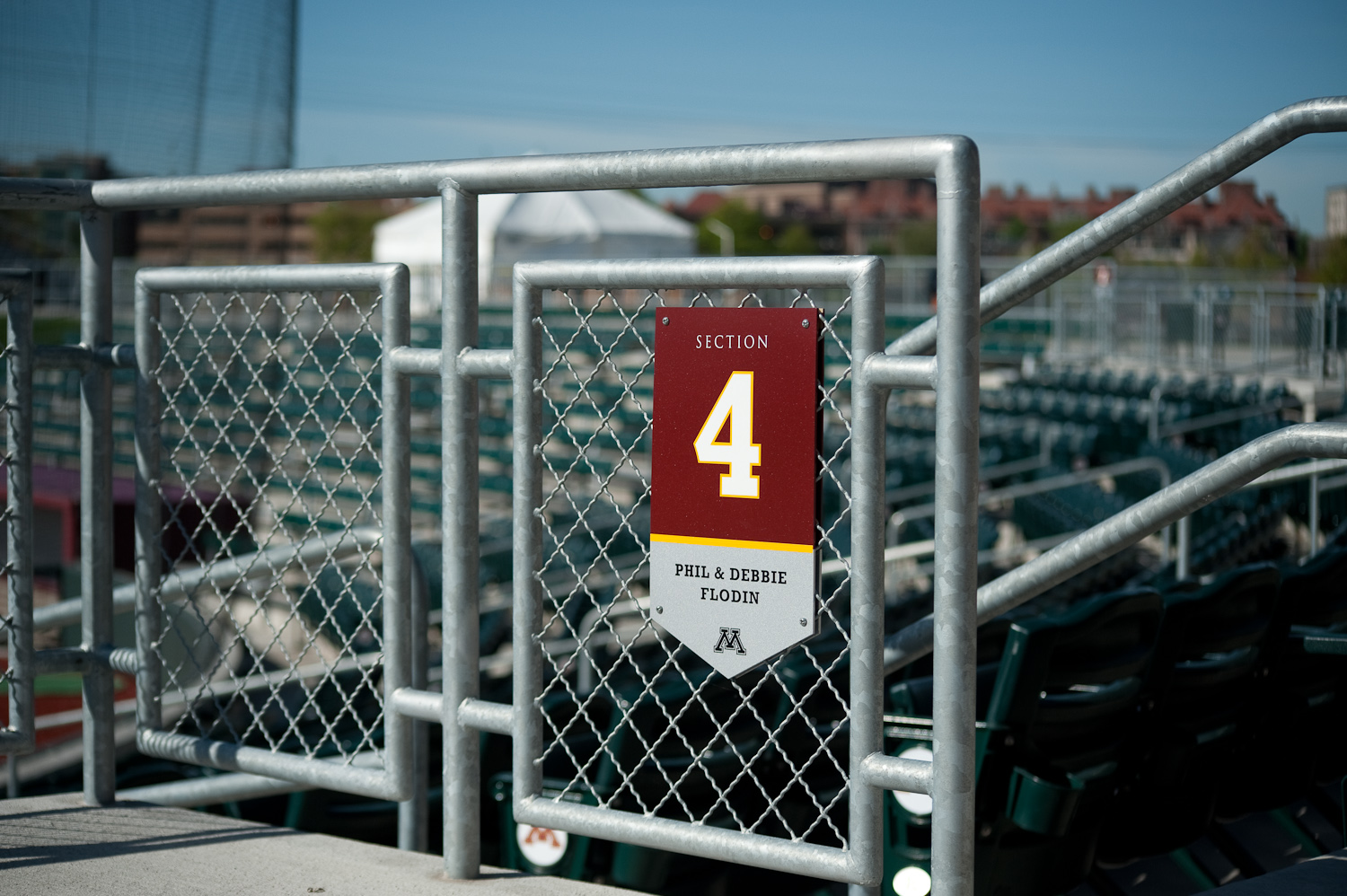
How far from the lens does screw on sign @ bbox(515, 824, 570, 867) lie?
270cm

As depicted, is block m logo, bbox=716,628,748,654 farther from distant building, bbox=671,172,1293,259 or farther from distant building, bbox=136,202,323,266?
distant building, bbox=671,172,1293,259

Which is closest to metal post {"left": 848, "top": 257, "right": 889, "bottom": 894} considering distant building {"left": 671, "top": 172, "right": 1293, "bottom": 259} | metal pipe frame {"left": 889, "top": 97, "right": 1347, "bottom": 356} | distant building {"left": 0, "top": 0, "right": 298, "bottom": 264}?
metal pipe frame {"left": 889, "top": 97, "right": 1347, "bottom": 356}

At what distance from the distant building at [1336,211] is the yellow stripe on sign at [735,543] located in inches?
753

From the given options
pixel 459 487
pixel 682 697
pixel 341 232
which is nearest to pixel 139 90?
pixel 459 487

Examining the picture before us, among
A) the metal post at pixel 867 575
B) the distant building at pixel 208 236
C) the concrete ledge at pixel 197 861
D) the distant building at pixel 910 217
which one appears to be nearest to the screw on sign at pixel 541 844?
the concrete ledge at pixel 197 861

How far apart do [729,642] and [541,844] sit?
3.06 feet

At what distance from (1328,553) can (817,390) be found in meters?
1.86

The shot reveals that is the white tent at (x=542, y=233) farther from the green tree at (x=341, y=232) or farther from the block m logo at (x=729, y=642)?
the green tree at (x=341, y=232)

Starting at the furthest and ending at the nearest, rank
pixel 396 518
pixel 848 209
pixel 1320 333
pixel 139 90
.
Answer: pixel 848 209 < pixel 1320 333 < pixel 139 90 < pixel 396 518

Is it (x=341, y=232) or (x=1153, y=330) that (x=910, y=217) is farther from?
(x=1153, y=330)

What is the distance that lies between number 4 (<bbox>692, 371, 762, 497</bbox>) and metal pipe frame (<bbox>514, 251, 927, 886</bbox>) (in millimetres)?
164

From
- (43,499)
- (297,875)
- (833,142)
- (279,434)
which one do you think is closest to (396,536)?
(297,875)

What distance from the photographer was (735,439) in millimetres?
2043

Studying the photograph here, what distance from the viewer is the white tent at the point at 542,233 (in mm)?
23062
